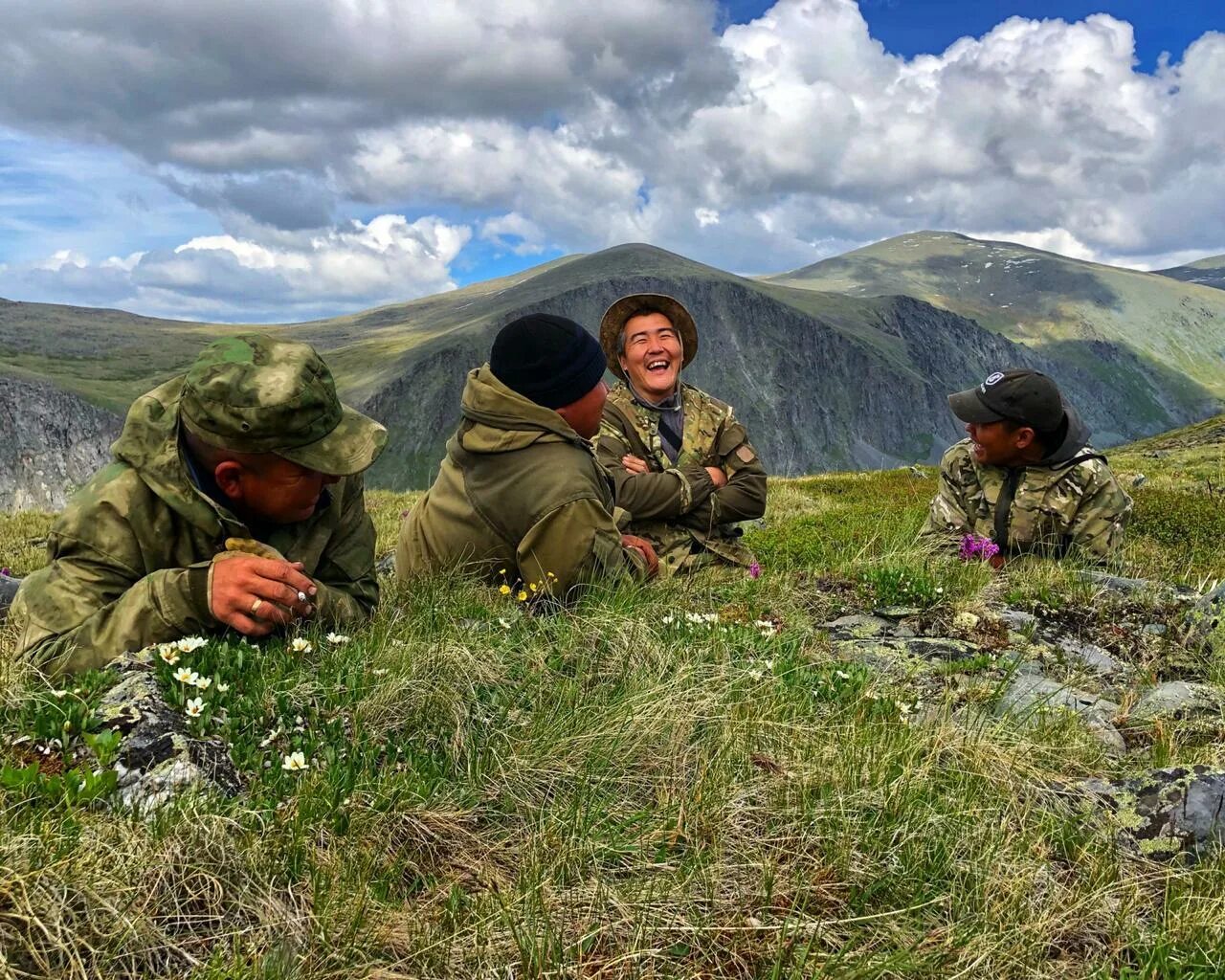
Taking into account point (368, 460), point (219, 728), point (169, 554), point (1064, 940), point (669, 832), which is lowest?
point (1064, 940)

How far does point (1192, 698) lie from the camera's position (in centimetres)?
453

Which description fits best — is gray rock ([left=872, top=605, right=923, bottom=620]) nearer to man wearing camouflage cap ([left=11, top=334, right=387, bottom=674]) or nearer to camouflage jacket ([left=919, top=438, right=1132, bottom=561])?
camouflage jacket ([left=919, top=438, right=1132, bottom=561])

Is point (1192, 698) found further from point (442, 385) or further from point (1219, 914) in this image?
point (442, 385)

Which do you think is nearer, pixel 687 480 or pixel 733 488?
pixel 687 480

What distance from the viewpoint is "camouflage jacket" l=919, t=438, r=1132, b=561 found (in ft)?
26.1

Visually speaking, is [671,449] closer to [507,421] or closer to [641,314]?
[641,314]

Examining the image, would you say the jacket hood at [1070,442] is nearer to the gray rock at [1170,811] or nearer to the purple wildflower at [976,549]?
the purple wildflower at [976,549]

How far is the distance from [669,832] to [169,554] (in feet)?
9.38

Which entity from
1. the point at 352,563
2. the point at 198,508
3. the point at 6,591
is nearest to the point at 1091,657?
the point at 352,563

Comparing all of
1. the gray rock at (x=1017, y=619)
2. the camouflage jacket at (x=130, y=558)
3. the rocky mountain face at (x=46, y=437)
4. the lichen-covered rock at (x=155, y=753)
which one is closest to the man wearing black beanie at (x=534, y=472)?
the camouflage jacket at (x=130, y=558)

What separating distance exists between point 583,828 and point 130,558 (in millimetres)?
2670

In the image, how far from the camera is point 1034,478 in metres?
8.03

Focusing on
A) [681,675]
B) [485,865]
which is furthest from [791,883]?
[681,675]

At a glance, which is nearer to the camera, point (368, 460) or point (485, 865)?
point (485, 865)
